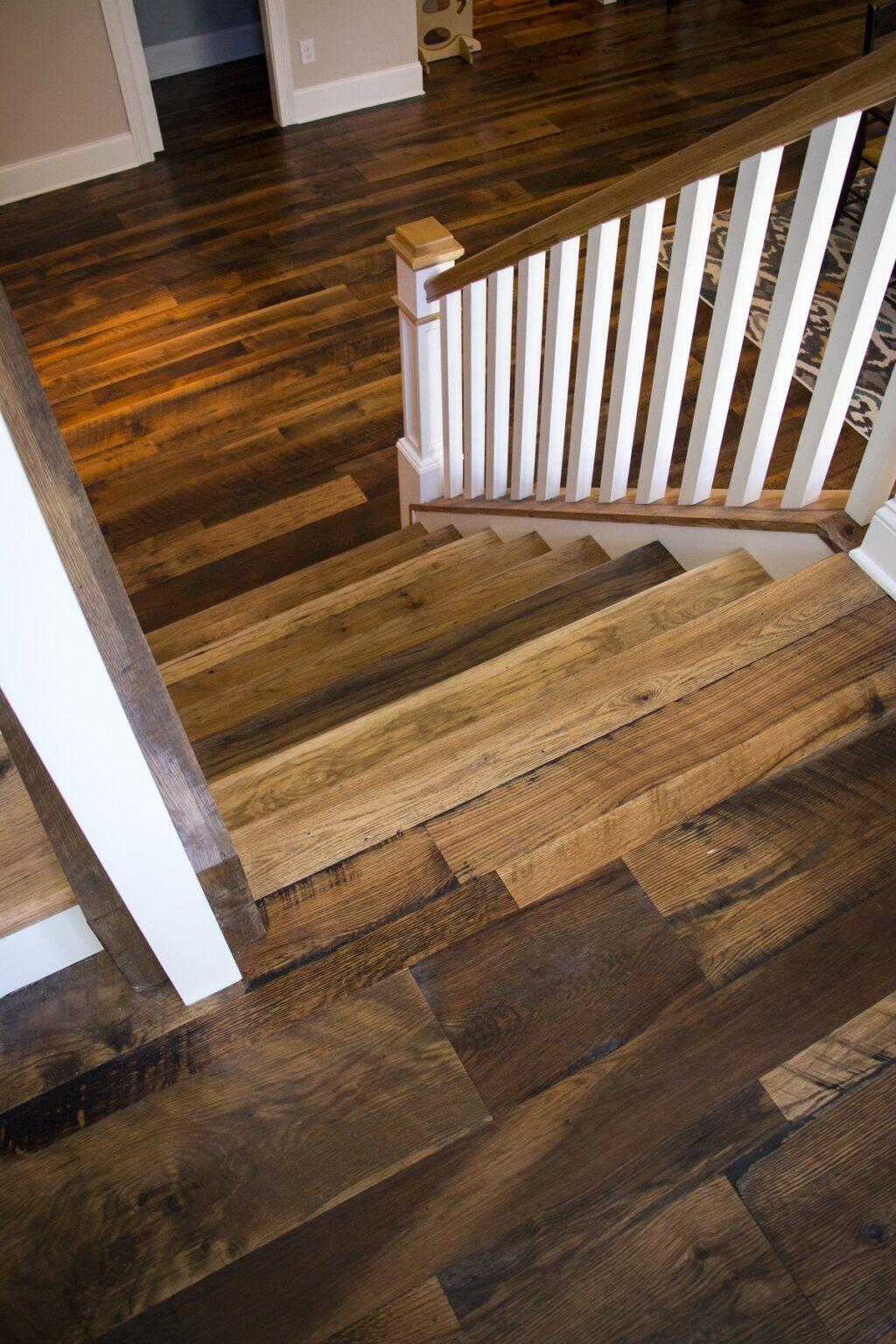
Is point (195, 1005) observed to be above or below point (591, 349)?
below

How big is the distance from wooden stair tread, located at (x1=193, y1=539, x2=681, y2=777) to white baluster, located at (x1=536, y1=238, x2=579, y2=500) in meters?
0.32

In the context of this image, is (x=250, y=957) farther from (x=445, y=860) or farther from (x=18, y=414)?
(x=18, y=414)

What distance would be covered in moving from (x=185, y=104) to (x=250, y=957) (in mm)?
5245

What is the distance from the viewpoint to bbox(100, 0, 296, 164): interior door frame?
434 cm

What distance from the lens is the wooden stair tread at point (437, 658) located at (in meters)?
2.06

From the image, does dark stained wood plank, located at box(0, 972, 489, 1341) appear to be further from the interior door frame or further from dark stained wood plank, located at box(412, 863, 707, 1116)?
the interior door frame

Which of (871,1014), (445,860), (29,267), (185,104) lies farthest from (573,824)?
(185,104)

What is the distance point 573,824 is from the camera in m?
1.51

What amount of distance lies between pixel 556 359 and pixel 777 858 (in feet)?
3.91

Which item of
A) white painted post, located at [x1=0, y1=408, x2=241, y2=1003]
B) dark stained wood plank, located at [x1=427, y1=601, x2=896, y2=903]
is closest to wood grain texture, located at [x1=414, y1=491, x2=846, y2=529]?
dark stained wood plank, located at [x1=427, y1=601, x2=896, y2=903]

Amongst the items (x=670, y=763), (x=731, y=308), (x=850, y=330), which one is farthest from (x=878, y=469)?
(x=670, y=763)

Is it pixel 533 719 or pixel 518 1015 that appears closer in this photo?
pixel 518 1015

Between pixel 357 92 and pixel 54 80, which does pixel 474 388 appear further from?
pixel 357 92

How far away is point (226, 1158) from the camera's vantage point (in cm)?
124
